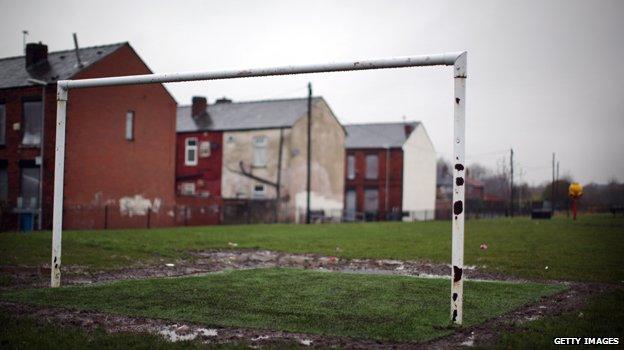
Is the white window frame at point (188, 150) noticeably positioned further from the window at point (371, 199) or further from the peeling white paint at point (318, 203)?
the window at point (371, 199)

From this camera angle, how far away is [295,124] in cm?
4388

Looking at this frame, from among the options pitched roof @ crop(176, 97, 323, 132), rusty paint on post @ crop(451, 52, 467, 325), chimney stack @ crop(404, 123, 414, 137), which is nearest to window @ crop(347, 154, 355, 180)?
chimney stack @ crop(404, 123, 414, 137)

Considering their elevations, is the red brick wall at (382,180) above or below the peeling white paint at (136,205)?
above

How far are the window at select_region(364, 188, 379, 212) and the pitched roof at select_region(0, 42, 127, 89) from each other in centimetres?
3220

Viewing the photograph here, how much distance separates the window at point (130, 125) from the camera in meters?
32.6

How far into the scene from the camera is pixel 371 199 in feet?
191

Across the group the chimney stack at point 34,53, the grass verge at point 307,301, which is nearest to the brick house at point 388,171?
the chimney stack at point 34,53

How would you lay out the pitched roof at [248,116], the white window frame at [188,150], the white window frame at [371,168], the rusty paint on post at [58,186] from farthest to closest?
the white window frame at [371,168] < the white window frame at [188,150] < the pitched roof at [248,116] < the rusty paint on post at [58,186]

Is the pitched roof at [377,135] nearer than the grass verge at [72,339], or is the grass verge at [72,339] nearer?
the grass verge at [72,339]

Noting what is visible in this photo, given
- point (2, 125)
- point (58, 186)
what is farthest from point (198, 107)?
point (58, 186)

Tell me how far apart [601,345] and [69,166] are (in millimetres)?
27248

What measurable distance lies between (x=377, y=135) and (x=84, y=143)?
117ft

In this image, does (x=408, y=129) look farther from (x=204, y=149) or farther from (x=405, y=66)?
(x=405, y=66)

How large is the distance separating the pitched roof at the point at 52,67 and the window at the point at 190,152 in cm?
1497
